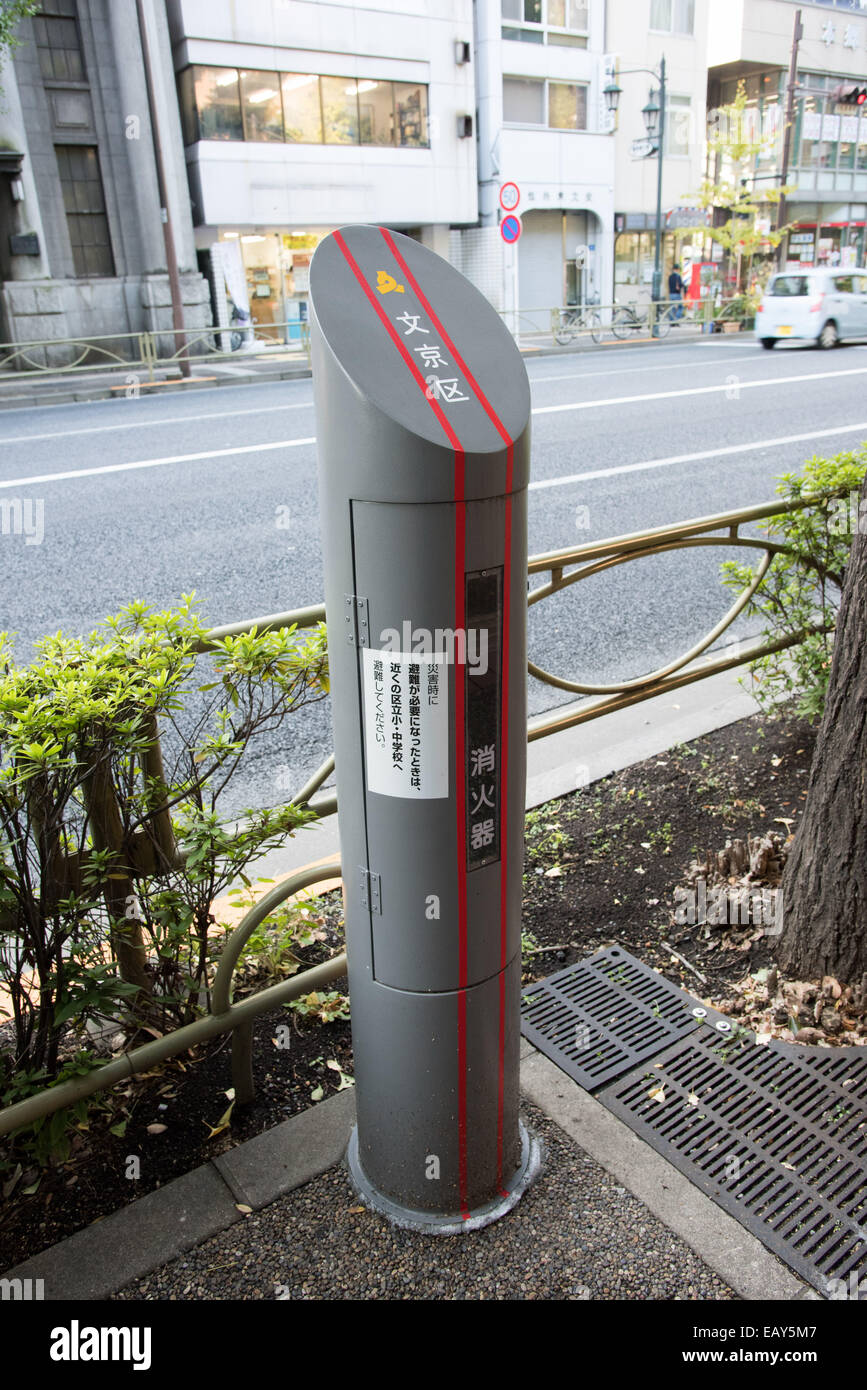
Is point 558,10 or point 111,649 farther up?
point 558,10

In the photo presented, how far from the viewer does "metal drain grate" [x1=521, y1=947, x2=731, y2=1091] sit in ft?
8.84

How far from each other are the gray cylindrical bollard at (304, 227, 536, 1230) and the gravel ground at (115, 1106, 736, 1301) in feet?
0.41

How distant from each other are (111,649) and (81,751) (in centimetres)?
28

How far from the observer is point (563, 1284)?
2016 mm

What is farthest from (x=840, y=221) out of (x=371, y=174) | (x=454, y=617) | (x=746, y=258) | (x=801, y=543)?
(x=454, y=617)

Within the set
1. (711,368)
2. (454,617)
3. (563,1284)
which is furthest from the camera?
(711,368)

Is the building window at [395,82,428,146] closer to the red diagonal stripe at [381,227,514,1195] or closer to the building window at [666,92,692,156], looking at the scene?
the building window at [666,92,692,156]

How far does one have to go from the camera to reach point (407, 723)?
5.77ft

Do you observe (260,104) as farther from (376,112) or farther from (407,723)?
(407,723)

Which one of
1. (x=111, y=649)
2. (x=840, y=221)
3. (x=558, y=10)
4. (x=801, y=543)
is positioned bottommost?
(x=801, y=543)

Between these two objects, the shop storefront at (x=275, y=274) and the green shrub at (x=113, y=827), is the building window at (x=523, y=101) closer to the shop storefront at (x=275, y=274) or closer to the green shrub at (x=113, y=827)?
the shop storefront at (x=275, y=274)

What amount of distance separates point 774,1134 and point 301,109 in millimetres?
31029

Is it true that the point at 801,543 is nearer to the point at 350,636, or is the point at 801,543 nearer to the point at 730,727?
the point at 730,727

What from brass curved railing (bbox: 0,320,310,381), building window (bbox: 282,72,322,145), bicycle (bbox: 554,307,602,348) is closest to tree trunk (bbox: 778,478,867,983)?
brass curved railing (bbox: 0,320,310,381)
